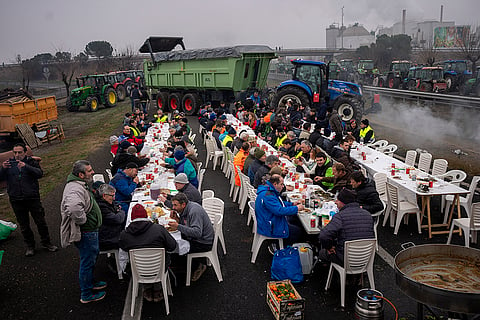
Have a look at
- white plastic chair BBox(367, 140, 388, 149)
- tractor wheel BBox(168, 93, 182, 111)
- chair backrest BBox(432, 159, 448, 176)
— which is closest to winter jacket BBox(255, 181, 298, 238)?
chair backrest BBox(432, 159, 448, 176)

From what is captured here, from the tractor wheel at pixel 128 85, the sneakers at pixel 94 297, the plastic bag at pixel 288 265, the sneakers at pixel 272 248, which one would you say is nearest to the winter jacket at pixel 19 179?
the sneakers at pixel 94 297

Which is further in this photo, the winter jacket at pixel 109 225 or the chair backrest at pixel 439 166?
the chair backrest at pixel 439 166

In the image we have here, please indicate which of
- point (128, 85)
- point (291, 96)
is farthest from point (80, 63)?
point (291, 96)

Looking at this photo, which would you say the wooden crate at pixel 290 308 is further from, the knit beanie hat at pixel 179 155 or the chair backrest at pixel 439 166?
the chair backrest at pixel 439 166

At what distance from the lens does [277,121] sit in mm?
11852

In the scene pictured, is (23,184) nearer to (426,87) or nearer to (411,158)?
(411,158)

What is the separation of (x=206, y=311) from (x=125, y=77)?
30.4 meters

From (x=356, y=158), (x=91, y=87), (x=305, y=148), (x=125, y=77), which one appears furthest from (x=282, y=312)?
(x=125, y=77)

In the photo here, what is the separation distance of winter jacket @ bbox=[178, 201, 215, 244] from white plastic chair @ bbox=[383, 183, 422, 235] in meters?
3.74

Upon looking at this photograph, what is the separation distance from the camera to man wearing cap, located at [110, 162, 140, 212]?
22.1ft

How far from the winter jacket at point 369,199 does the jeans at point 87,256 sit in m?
4.22

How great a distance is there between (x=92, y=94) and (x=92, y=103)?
1.16m

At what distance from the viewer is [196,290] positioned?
217 inches

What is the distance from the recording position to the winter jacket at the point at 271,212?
569 cm
